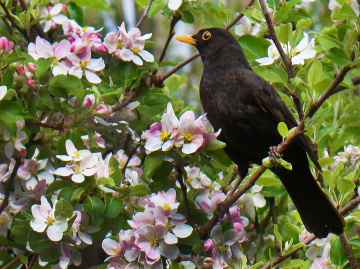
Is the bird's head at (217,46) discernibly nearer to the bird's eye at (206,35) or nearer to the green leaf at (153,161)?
the bird's eye at (206,35)

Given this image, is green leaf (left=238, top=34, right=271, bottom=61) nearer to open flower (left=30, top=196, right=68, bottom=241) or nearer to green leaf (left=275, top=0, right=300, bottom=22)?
green leaf (left=275, top=0, right=300, bottom=22)

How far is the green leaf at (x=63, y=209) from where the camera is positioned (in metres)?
2.68

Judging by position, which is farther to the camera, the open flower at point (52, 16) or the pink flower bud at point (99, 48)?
the open flower at point (52, 16)

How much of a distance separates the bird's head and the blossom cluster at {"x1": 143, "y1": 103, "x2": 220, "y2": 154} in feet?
4.56

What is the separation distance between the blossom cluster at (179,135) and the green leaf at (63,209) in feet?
1.36

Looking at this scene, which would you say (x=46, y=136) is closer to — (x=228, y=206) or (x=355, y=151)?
(x=228, y=206)

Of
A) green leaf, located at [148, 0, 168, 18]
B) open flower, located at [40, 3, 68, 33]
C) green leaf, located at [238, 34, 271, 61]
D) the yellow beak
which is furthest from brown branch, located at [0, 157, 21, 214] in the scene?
the yellow beak

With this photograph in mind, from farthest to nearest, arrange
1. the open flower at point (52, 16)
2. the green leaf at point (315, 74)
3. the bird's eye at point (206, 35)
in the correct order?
the bird's eye at point (206, 35)
the open flower at point (52, 16)
the green leaf at point (315, 74)

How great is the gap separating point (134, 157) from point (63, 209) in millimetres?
946

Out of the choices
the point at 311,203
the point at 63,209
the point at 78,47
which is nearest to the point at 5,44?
the point at 78,47

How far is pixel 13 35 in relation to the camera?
356cm

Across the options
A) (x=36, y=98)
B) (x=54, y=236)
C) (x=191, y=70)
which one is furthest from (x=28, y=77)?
(x=191, y=70)

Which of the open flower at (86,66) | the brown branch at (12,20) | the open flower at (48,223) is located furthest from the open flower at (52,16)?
the open flower at (48,223)

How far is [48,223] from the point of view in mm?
2750
